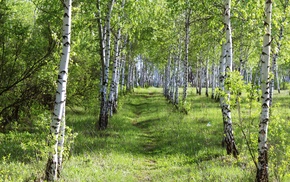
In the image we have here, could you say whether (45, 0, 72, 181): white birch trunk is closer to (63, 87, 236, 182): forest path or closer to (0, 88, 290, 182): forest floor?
(0, 88, 290, 182): forest floor

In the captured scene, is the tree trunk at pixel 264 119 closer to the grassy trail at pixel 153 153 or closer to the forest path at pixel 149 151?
the grassy trail at pixel 153 153

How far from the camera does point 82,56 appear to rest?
17.4m

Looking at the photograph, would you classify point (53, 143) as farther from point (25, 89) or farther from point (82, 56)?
point (82, 56)

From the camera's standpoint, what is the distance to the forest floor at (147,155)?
8.09 metres

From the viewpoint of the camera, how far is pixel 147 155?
11938 mm

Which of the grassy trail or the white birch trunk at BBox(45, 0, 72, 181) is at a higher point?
the white birch trunk at BBox(45, 0, 72, 181)

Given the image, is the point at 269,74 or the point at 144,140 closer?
the point at 269,74

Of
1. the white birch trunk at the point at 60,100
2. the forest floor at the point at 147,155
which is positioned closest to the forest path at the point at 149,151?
the forest floor at the point at 147,155

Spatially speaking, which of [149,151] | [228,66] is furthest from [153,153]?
[228,66]

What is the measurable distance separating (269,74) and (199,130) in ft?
28.3

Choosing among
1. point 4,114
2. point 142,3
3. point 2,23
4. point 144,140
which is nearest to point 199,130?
point 144,140

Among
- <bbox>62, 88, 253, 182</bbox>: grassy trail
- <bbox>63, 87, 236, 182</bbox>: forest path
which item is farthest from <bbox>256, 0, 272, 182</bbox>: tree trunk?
<bbox>63, 87, 236, 182</bbox>: forest path

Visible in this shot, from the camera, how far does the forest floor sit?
8094 millimetres

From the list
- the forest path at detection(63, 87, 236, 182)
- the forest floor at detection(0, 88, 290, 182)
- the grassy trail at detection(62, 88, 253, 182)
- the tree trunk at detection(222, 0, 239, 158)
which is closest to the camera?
the forest floor at detection(0, 88, 290, 182)
